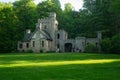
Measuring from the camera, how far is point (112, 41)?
54812mm

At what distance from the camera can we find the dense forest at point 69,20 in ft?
204

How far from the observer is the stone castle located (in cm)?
6512

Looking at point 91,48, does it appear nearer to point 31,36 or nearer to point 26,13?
point 31,36

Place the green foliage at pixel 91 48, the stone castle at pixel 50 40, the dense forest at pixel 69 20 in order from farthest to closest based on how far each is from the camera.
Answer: the stone castle at pixel 50 40 < the dense forest at pixel 69 20 < the green foliage at pixel 91 48

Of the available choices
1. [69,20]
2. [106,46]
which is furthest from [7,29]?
[69,20]

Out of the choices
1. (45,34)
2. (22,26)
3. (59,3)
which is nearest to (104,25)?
(45,34)

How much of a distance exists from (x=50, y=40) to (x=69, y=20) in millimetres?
16099

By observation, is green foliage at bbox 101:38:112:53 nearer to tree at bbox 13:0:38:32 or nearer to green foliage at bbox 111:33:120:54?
green foliage at bbox 111:33:120:54

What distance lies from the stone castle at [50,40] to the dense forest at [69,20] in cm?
273

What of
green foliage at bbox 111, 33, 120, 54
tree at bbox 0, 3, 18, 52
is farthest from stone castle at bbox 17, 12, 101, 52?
green foliage at bbox 111, 33, 120, 54

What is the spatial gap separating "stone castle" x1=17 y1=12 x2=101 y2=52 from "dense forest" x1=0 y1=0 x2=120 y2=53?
2.73m

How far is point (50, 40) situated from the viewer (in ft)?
221

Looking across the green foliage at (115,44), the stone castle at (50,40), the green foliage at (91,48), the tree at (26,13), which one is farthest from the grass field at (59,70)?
the tree at (26,13)

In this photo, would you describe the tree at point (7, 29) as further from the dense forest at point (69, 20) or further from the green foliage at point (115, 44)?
the green foliage at point (115, 44)
